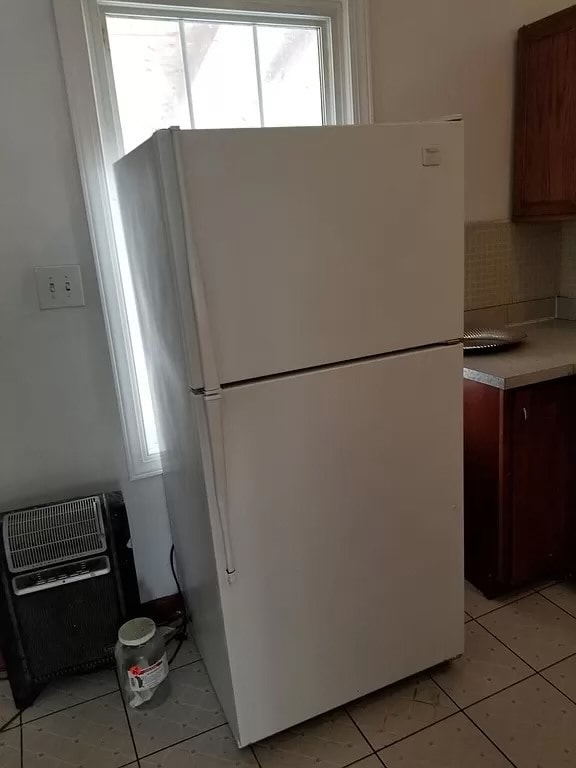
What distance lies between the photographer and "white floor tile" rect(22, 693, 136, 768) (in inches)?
61.8

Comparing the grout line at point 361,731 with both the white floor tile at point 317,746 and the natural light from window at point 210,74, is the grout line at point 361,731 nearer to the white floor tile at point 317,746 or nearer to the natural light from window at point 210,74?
the white floor tile at point 317,746

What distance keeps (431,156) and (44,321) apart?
115 centimetres

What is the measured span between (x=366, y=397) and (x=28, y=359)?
3.28 ft

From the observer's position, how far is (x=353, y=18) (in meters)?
1.86

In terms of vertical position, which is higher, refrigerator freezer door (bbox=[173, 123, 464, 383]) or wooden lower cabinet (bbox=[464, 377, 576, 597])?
refrigerator freezer door (bbox=[173, 123, 464, 383])

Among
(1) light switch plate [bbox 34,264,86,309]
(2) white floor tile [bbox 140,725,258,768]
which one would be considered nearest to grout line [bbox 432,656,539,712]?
(2) white floor tile [bbox 140,725,258,768]

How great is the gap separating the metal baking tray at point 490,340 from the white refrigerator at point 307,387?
553 millimetres

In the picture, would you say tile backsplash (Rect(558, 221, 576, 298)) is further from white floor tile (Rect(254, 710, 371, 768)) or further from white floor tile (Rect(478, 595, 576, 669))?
white floor tile (Rect(254, 710, 371, 768))

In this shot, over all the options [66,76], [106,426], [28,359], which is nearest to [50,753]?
[106,426]

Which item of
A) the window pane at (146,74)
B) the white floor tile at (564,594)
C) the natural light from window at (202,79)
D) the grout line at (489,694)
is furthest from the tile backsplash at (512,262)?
the grout line at (489,694)

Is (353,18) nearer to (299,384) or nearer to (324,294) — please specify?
(324,294)

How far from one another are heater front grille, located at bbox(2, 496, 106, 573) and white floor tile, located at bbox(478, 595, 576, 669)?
130 centimetres

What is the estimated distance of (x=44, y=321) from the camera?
1696mm

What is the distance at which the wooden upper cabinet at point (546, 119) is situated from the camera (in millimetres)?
2016
